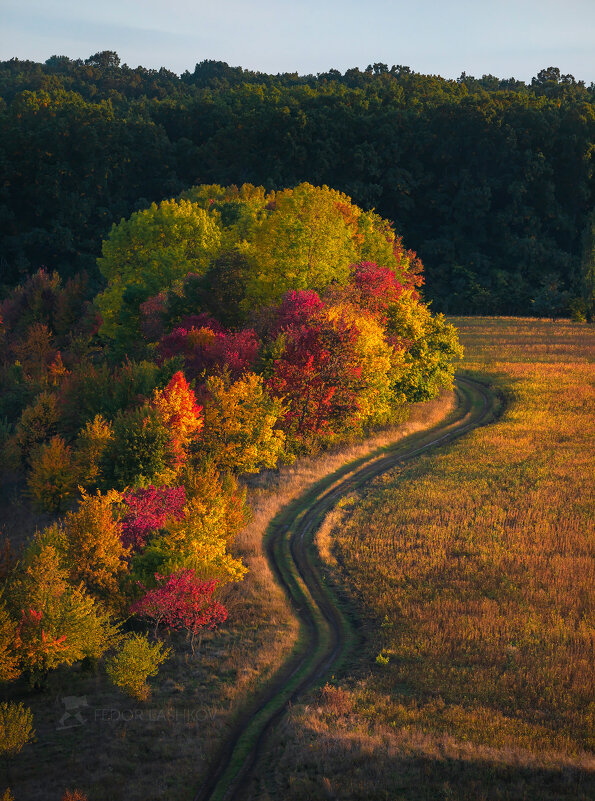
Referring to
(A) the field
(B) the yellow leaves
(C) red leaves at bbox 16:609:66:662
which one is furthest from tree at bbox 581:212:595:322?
(C) red leaves at bbox 16:609:66:662

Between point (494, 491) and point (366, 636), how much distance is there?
17.2m

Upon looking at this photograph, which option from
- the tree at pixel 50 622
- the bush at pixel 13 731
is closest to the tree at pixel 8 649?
the tree at pixel 50 622

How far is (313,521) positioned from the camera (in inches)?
1527

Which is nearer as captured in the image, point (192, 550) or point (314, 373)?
point (192, 550)

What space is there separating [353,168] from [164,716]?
122811mm

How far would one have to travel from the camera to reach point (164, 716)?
22.9 meters

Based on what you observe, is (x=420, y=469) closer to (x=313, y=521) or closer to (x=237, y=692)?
(x=313, y=521)

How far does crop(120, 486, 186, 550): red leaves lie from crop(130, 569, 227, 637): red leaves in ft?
9.56

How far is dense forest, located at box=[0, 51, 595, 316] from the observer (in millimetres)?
128250

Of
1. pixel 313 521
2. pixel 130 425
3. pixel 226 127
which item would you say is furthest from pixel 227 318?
pixel 226 127

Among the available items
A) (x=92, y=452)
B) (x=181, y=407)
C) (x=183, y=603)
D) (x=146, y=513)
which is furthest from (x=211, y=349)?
(x=183, y=603)

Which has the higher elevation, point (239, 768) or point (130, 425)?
point (130, 425)

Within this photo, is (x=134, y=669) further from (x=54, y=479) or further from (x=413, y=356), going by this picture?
(x=413, y=356)

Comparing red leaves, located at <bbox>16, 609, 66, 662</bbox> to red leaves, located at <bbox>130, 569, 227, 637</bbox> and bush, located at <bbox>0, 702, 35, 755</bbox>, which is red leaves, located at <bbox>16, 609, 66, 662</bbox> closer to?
bush, located at <bbox>0, 702, 35, 755</bbox>
